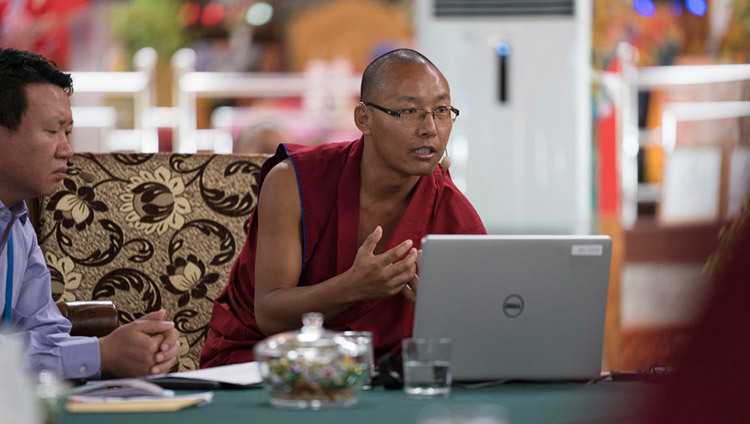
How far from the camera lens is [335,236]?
1766mm

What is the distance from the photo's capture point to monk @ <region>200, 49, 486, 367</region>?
1.68 m

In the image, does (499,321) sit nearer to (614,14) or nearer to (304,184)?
(304,184)

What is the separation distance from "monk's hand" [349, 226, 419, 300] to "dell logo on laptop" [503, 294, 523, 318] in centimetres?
26

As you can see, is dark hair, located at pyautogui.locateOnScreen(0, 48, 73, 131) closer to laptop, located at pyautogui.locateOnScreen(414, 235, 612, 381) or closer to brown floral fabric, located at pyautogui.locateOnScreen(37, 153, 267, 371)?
brown floral fabric, located at pyautogui.locateOnScreen(37, 153, 267, 371)

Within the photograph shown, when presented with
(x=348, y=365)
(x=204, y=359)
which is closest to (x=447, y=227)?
(x=204, y=359)

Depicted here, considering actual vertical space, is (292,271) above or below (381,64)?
below

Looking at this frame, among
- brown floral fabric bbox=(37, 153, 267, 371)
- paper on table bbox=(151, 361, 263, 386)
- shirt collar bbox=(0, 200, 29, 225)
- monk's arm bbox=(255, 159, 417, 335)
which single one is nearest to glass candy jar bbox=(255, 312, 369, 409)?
paper on table bbox=(151, 361, 263, 386)

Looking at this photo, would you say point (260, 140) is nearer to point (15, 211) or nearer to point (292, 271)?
point (292, 271)

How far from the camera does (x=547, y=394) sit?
1079mm

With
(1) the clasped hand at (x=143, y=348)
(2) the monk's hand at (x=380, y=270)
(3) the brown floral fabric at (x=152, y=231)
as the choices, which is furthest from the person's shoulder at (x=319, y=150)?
(1) the clasped hand at (x=143, y=348)

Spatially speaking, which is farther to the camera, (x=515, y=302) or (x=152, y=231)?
(x=152, y=231)

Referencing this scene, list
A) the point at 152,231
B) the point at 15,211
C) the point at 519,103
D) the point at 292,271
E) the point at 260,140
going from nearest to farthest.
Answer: the point at 15,211, the point at 292,271, the point at 152,231, the point at 260,140, the point at 519,103

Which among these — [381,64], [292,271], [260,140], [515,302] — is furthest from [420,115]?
[260,140]

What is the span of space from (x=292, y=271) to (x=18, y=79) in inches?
21.8
